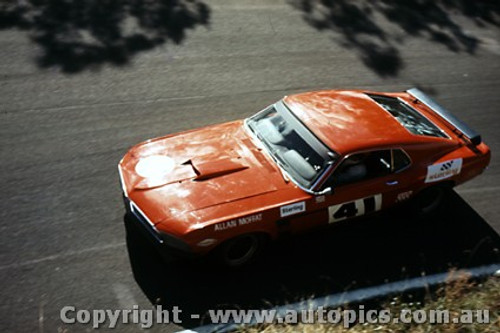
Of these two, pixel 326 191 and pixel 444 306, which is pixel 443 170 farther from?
pixel 444 306

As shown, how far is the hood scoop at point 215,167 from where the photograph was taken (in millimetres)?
6359

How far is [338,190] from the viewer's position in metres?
6.38

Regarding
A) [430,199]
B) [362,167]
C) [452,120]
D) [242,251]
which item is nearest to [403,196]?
[430,199]

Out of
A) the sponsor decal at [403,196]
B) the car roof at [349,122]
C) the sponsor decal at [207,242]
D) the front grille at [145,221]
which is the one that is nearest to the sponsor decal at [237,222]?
the sponsor decal at [207,242]

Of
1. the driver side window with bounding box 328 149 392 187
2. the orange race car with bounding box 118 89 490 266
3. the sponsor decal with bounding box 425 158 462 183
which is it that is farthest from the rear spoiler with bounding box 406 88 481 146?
the driver side window with bounding box 328 149 392 187

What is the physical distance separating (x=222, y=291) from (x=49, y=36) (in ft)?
21.9

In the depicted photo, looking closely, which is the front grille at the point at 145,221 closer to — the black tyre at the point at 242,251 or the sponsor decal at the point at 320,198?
the black tyre at the point at 242,251

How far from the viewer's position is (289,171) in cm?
646

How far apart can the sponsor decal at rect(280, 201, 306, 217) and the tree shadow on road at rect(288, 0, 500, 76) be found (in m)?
5.33

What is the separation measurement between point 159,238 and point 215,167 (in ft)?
3.63

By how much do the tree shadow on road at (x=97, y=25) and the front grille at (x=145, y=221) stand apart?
440 cm

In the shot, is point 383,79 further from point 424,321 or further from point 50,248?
point 50,248

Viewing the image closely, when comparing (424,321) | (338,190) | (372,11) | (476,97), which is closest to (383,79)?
(476,97)

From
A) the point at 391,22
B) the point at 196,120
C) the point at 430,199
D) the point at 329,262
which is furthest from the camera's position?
the point at 391,22
